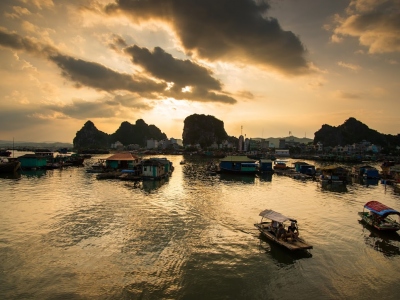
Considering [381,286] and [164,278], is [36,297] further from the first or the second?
[381,286]

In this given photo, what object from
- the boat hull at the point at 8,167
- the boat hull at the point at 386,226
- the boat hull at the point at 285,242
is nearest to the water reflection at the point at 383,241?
the boat hull at the point at 386,226

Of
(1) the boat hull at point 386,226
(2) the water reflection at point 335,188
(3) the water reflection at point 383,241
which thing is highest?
(1) the boat hull at point 386,226

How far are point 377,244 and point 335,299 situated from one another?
1300 centimetres

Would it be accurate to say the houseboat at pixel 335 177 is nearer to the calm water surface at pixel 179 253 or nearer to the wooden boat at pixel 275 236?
the calm water surface at pixel 179 253

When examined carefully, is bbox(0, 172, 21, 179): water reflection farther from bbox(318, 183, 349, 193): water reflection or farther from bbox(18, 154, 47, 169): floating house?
bbox(318, 183, 349, 193): water reflection

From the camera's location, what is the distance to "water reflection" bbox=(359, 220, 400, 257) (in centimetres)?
2331

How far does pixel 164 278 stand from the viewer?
56.6ft

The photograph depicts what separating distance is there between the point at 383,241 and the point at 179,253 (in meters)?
21.3

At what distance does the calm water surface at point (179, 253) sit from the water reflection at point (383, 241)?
12cm

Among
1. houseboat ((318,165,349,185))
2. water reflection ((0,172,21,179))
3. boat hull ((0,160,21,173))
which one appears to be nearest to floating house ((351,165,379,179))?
houseboat ((318,165,349,185))

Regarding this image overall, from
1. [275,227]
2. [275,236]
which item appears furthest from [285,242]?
[275,227]

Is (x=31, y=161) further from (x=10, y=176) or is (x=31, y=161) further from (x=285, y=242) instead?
(x=285, y=242)

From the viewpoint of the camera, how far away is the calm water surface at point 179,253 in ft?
53.3

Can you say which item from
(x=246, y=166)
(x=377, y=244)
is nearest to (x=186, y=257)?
(x=377, y=244)
